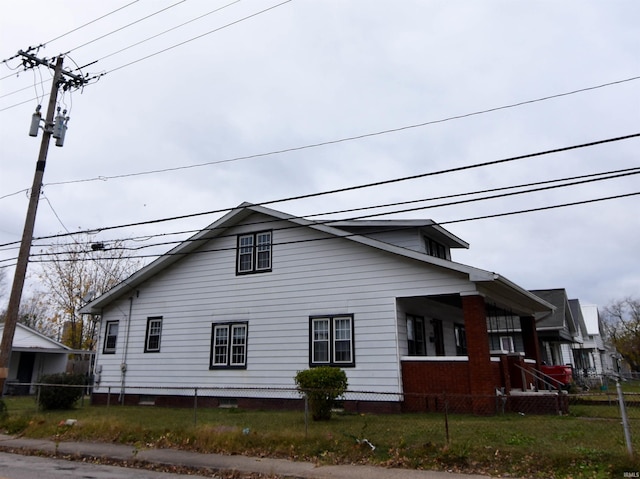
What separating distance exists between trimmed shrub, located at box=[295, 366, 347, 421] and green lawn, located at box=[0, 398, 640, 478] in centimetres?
47

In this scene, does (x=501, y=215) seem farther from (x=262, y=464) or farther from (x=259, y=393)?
(x=259, y=393)

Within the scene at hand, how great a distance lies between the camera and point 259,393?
58.2 ft

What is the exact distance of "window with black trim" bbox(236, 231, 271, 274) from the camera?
19.0m

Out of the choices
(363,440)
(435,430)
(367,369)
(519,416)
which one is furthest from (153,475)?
(519,416)

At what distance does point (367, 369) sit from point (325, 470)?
300 inches

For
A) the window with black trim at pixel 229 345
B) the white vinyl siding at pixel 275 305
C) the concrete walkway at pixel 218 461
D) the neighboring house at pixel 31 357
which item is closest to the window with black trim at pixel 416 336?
the white vinyl siding at pixel 275 305

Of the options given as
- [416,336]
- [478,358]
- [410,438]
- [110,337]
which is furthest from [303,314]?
[110,337]

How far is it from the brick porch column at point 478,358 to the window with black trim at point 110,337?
15.0 meters

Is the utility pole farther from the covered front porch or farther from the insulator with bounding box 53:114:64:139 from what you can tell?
the covered front porch

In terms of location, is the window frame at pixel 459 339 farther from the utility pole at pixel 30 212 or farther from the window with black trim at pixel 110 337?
the utility pole at pixel 30 212

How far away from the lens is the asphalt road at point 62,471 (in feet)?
28.4

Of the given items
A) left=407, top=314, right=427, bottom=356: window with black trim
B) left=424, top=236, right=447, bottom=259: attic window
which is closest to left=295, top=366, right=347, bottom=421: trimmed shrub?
left=407, top=314, right=427, bottom=356: window with black trim

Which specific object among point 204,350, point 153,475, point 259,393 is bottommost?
point 153,475

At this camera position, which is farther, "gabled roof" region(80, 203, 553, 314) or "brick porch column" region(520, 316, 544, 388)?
"brick porch column" region(520, 316, 544, 388)
